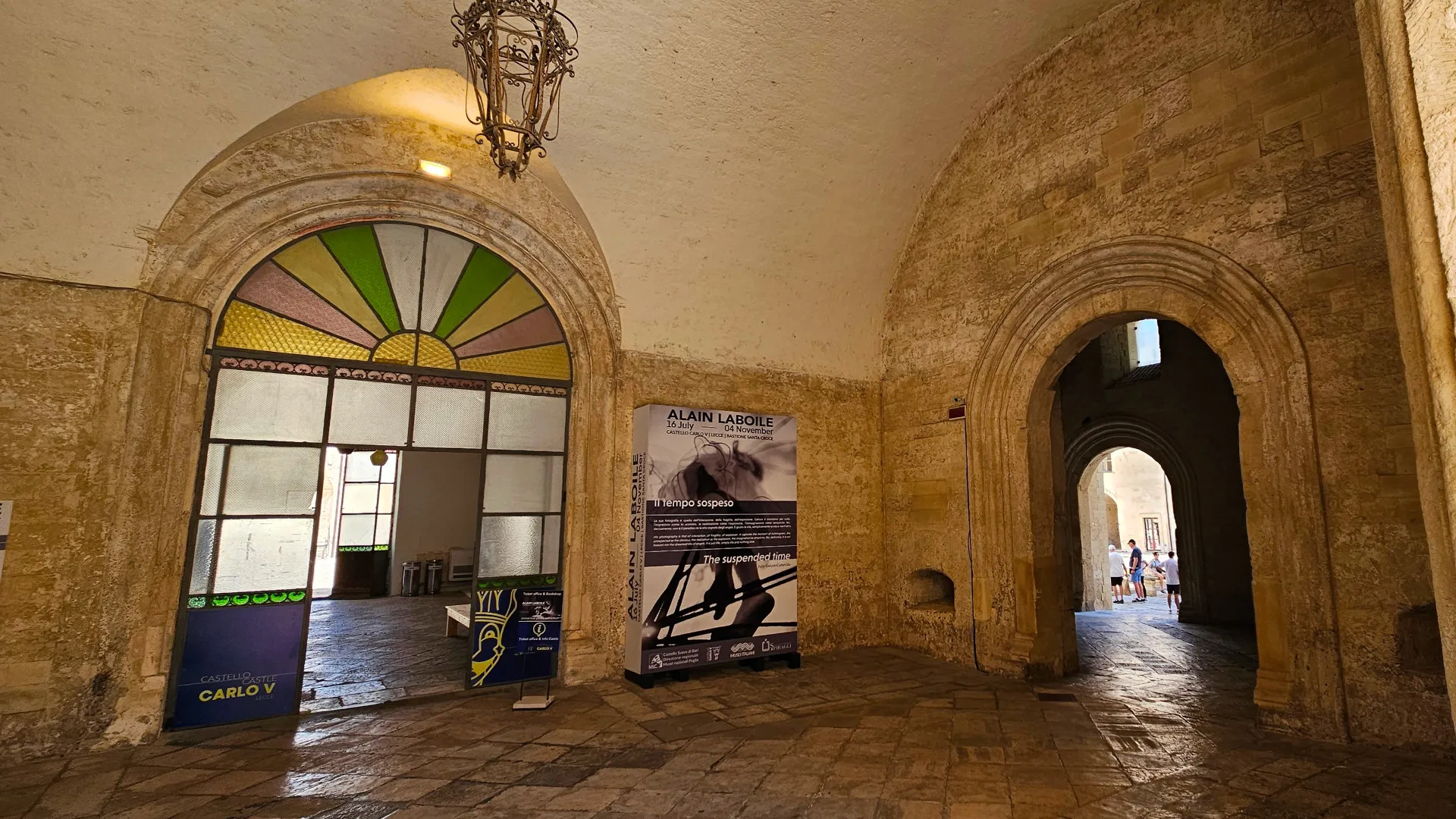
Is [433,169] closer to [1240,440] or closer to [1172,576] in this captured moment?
[1240,440]

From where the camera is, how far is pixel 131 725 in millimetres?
4168

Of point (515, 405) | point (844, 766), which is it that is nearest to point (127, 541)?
point (515, 405)

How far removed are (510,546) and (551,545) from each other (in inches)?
13.3

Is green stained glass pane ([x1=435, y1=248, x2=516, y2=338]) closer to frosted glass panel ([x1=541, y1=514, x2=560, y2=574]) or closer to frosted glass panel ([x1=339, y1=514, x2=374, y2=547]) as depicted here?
frosted glass panel ([x1=541, y1=514, x2=560, y2=574])

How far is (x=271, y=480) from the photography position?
15.7 ft

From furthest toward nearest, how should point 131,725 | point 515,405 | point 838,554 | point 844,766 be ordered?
point 838,554 < point 515,405 < point 131,725 < point 844,766

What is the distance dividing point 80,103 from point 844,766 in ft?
19.0

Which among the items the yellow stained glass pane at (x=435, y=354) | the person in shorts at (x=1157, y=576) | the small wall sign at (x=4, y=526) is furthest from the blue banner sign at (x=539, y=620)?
the person in shorts at (x=1157, y=576)

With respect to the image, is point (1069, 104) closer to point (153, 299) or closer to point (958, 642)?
point (958, 642)

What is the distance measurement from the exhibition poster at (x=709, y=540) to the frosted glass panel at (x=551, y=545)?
61 cm

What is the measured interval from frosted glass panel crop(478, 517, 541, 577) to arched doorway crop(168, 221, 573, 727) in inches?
0.5

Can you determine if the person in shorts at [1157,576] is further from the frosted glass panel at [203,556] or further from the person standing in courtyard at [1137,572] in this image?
the frosted glass panel at [203,556]

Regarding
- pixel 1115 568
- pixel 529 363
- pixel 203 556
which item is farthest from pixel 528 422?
pixel 1115 568

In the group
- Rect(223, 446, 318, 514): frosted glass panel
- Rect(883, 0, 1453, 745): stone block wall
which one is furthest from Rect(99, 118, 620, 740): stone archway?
Rect(883, 0, 1453, 745): stone block wall
